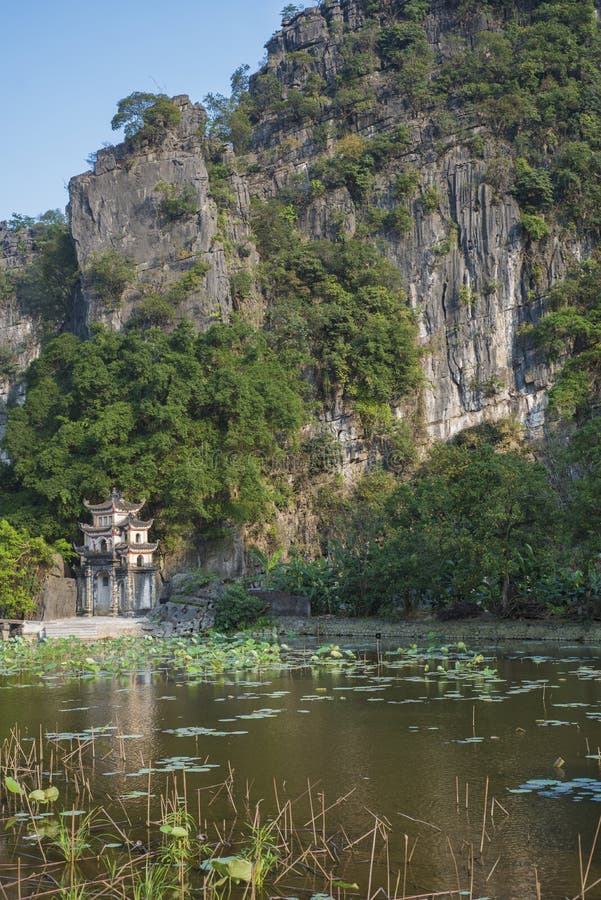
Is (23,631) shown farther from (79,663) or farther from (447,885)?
(447,885)

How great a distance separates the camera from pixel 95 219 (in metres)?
42.5

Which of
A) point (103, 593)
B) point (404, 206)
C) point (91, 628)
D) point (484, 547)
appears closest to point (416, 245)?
point (404, 206)

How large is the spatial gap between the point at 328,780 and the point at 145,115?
4106 centimetres

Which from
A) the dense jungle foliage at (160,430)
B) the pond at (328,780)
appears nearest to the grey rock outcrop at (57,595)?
the dense jungle foliage at (160,430)

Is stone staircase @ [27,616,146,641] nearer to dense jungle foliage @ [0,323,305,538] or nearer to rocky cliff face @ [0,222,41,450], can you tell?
dense jungle foliage @ [0,323,305,538]

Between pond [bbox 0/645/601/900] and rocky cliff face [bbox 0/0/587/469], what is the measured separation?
28.3m

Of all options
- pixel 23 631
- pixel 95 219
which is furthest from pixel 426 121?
pixel 23 631

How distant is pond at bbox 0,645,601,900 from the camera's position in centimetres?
571

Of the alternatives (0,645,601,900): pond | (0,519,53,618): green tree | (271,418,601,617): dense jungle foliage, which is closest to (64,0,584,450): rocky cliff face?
(0,519,53,618): green tree

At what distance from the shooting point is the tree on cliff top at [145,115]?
4328cm

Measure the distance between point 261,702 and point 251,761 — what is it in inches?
139

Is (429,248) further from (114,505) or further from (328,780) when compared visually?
(328,780)

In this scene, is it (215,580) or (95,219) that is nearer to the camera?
(215,580)

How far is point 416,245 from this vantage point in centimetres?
4447
